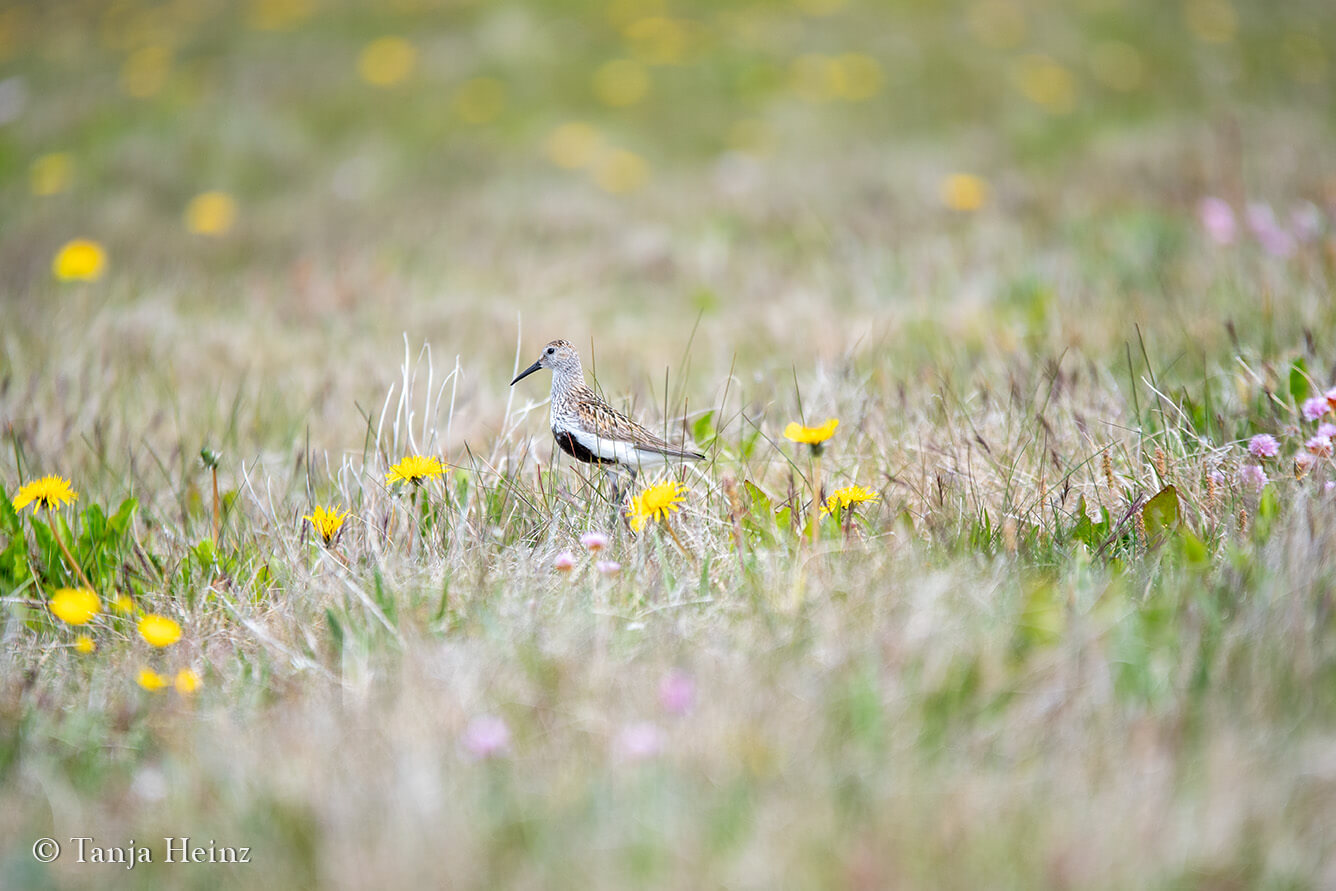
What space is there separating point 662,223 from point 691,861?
6012 mm

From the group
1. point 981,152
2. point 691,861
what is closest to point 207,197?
point 981,152

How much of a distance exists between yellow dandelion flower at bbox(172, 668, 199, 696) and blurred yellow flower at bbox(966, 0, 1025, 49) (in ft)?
30.1

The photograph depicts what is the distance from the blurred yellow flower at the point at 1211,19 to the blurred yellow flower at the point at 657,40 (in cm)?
482

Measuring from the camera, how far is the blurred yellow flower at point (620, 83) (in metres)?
8.84

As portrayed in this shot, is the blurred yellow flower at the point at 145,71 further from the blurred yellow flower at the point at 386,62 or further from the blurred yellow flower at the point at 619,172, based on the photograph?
the blurred yellow flower at the point at 619,172

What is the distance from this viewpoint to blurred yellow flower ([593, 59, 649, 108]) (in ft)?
29.0

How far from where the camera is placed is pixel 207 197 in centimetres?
736

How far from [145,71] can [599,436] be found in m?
8.85

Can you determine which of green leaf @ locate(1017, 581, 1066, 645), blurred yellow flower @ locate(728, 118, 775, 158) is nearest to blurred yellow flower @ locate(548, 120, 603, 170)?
blurred yellow flower @ locate(728, 118, 775, 158)

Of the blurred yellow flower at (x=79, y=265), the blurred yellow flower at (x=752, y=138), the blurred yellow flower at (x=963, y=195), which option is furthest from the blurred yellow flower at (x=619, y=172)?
the blurred yellow flower at (x=79, y=265)

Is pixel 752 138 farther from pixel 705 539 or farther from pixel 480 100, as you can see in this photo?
pixel 705 539

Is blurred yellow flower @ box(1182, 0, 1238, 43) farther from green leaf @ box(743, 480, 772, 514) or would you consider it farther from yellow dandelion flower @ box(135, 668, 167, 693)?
yellow dandelion flower @ box(135, 668, 167, 693)

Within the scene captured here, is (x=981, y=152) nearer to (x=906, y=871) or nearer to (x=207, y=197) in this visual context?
(x=207, y=197)

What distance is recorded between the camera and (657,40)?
9461 mm
